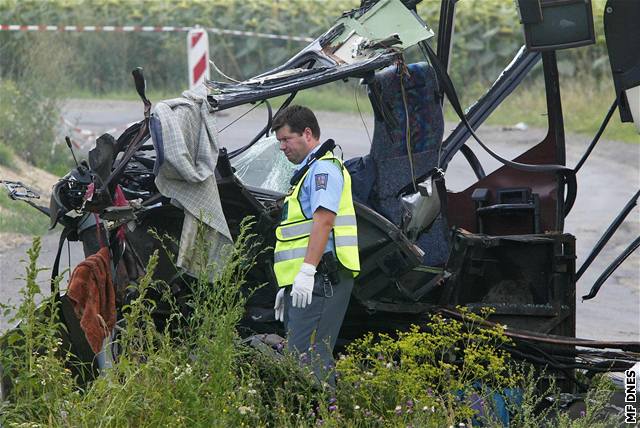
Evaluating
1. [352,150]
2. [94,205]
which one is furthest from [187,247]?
[352,150]

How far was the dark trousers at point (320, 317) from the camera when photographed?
6293 millimetres

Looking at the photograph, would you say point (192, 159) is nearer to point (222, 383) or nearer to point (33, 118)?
point (222, 383)

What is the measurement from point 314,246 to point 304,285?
0.63 ft

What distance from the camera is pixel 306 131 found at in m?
6.44

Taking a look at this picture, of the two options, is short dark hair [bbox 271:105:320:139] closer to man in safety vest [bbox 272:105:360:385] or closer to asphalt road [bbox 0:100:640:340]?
man in safety vest [bbox 272:105:360:385]

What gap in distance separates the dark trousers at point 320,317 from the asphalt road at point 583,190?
2133mm

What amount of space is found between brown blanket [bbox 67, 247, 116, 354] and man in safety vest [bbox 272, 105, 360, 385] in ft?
2.75

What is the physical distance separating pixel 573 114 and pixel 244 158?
14.4 m

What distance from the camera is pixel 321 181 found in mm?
6277

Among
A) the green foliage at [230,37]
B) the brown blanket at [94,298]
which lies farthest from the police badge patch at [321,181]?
the green foliage at [230,37]

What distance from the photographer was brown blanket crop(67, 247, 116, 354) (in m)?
6.23

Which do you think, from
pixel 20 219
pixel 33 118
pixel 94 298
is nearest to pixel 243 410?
pixel 94 298

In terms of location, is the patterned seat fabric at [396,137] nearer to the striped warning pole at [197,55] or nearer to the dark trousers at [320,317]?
the dark trousers at [320,317]

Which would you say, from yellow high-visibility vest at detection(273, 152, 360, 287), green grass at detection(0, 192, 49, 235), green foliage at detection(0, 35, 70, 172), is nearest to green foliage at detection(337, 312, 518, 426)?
yellow high-visibility vest at detection(273, 152, 360, 287)
